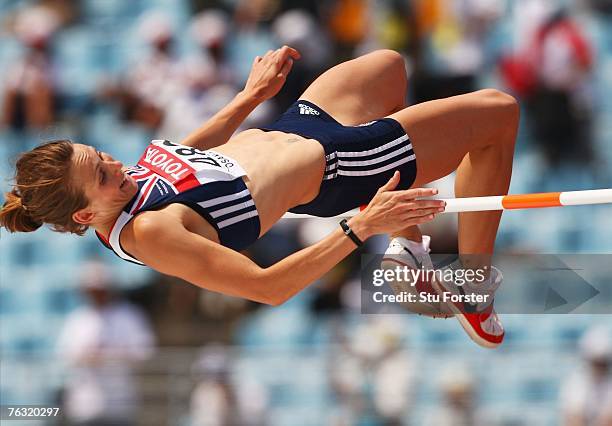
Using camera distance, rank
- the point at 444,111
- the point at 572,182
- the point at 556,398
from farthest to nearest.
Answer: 1. the point at 572,182
2. the point at 556,398
3. the point at 444,111

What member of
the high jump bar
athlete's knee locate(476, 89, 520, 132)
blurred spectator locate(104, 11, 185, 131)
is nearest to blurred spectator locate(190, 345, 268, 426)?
blurred spectator locate(104, 11, 185, 131)

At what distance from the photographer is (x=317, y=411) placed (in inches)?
304

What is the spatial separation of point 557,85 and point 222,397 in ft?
10.2

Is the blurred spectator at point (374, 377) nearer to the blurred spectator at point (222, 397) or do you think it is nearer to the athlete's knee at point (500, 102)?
the blurred spectator at point (222, 397)

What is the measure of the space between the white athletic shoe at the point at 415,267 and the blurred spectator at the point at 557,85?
359 centimetres

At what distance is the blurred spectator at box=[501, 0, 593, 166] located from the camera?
827cm

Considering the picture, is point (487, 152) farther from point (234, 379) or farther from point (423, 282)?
point (234, 379)

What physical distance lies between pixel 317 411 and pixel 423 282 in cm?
298

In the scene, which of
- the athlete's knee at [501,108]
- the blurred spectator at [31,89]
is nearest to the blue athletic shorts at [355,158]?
the athlete's knee at [501,108]

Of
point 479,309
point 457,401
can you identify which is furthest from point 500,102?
point 457,401

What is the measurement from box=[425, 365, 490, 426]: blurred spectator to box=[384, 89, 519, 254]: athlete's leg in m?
2.51

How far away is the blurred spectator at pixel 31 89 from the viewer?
9.55m

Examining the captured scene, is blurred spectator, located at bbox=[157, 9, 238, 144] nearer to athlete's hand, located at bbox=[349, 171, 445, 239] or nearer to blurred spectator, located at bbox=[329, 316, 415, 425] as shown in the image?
blurred spectator, located at bbox=[329, 316, 415, 425]

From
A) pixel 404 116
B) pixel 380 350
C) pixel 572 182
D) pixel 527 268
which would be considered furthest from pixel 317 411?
pixel 404 116
